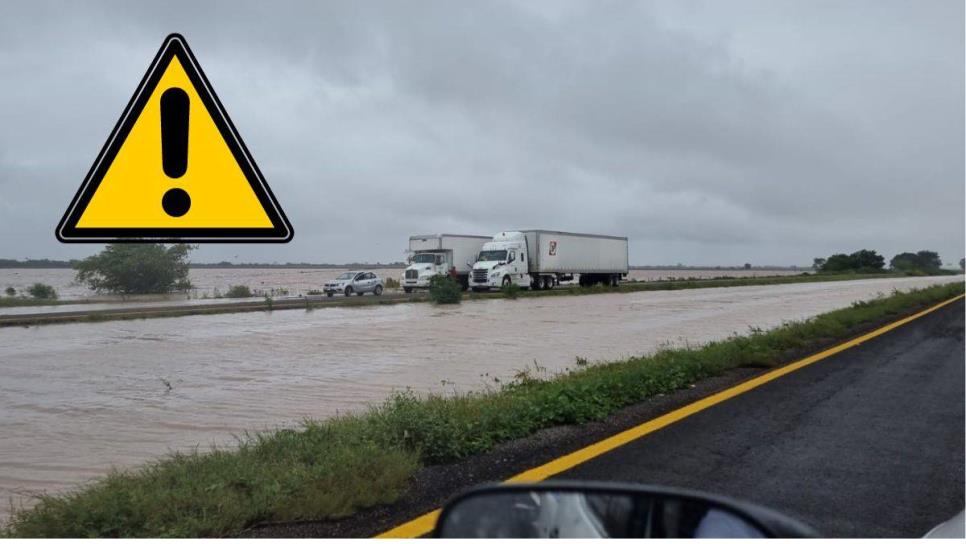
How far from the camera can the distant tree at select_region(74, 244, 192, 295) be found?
45625mm

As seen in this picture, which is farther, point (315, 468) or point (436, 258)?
point (436, 258)

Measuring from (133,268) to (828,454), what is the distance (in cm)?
4604

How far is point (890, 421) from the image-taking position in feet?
25.8

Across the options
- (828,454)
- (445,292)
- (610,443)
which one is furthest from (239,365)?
(445,292)

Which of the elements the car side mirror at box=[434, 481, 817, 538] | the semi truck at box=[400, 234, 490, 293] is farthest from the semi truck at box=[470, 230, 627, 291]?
the car side mirror at box=[434, 481, 817, 538]

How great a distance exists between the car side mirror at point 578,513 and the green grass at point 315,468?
9.43 feet

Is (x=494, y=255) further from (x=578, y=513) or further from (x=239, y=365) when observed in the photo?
(x=578, y=513)

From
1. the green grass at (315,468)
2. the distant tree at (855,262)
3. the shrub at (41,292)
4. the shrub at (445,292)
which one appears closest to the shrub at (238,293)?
the shrub at (41,292)

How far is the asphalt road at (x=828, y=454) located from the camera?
5.09 metres

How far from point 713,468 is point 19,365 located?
15.9 meters

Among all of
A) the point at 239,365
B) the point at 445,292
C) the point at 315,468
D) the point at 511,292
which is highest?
the point at 445,292

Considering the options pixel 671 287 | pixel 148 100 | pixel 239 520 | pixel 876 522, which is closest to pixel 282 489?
pixel 239 520

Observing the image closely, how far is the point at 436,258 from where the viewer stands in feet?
157

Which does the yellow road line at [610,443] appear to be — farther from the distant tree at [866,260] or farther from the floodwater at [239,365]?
the distant tree at [866,260]
